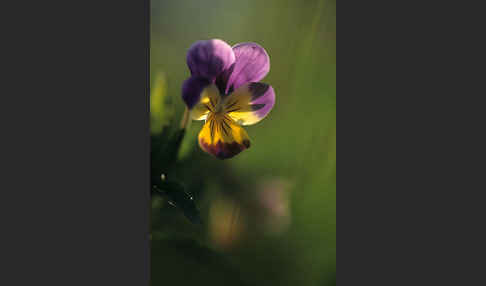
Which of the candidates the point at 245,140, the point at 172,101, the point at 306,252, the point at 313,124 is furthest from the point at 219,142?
the point at 306,252

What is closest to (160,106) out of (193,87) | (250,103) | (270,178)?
(193,87)

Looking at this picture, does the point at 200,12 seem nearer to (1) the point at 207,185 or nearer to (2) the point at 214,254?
(1) the point at 207,185

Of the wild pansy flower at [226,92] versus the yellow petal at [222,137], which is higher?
the wild pansy flower at [226,92]

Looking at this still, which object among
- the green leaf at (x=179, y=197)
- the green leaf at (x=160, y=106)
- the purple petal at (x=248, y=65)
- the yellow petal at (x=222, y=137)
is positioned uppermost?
the purple petal at (x=248, y=65)

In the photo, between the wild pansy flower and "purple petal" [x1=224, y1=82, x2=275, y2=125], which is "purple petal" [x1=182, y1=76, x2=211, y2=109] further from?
"purple petal" [x1=224, y1=82, x2=275, y2=125]

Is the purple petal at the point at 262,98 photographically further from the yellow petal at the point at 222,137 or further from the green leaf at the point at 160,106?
the green leaf at the point at 160,106

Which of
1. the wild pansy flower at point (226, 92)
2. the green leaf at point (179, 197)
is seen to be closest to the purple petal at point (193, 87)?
the wild pansy flower at point (226, 92)

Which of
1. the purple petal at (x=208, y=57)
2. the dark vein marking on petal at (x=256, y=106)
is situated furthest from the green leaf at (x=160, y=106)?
the dark vein marking on petal at (x=256, y=106)

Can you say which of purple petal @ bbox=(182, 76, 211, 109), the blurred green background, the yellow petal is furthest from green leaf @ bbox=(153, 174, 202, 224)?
purple petal @ bbox=(182, 76, 211, 109)
